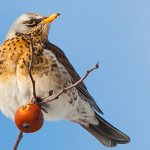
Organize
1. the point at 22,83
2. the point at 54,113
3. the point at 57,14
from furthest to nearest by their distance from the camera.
A: the point at 54,113
the point at 22,83
the point at 57,14

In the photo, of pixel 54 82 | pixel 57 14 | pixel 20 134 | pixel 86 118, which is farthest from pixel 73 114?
pixel 20 134

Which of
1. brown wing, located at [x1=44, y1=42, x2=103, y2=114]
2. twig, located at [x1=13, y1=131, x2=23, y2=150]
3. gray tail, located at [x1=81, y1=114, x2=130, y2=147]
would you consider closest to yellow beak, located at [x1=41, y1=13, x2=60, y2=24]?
brown wing, located at [x1=44, y1=42, x2=103, y2=114]

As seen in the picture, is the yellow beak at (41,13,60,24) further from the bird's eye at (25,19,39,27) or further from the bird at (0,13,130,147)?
the bird's eye at (25,19,39,27)

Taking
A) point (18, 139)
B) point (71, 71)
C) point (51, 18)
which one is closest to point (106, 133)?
point (71, 71)

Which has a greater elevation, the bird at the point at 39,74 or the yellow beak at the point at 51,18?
the yellow beak at the point at 51,18

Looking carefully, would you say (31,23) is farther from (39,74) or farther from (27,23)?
(39,74)

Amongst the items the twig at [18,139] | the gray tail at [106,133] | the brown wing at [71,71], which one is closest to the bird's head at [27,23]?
the brown wing at [71,71]

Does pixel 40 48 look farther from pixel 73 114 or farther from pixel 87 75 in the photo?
pixel 87 75

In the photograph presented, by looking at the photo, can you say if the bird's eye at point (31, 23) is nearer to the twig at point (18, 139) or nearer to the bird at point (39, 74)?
the bird at point (39, 74)
